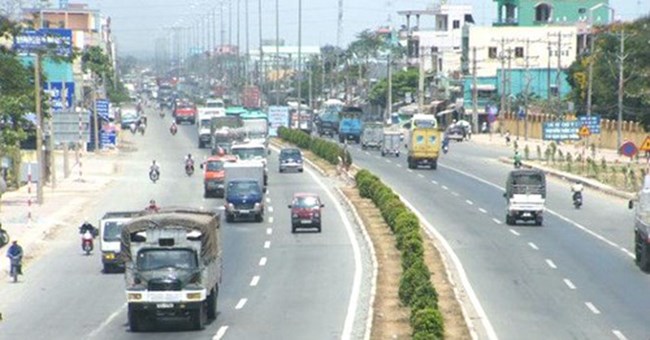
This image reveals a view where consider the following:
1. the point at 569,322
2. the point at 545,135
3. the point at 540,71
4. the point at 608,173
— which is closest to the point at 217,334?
the point at 569,322

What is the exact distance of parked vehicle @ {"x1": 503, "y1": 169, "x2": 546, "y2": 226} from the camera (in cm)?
6094

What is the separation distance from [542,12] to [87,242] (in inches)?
5680

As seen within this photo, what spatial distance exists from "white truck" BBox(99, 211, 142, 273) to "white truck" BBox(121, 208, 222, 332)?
36.5 feet

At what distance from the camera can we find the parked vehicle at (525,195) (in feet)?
200

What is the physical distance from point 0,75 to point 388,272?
37375mm

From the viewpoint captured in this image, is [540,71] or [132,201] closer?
[132,201]

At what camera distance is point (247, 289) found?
43750 millimetres

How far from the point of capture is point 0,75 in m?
78.1

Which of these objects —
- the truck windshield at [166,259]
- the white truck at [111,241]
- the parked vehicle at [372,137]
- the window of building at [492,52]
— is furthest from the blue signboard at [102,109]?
the truck windshield at [166,259]

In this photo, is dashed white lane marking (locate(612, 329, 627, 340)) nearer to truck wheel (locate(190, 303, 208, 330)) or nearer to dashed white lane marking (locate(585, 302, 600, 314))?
dashed white lane marking (locate(585, 302, 600, 314))

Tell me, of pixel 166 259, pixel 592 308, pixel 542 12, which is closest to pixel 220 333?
pixel 166 259

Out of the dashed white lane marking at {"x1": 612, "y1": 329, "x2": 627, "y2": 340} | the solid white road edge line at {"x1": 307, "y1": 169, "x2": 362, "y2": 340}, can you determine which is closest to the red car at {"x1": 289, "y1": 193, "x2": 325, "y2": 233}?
the solid white road edge line at {"x1": 307, "y1": 169, "x2": 362, "y2": 340}

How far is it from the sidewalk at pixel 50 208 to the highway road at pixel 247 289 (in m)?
0.80

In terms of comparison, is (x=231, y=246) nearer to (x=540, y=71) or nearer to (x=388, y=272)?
(x=388, y=272)
